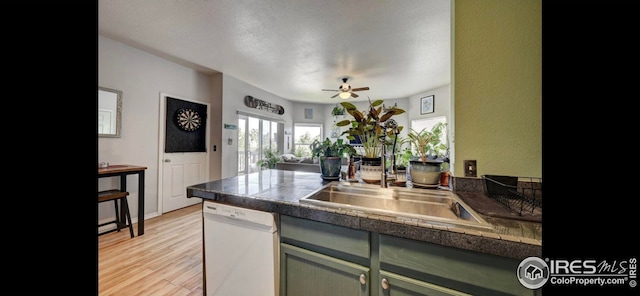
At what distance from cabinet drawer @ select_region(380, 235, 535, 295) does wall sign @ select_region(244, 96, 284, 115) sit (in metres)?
4.30

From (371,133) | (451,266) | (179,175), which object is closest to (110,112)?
(179,175)

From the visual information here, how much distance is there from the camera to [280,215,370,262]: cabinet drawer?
881mm

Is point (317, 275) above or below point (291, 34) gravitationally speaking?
below

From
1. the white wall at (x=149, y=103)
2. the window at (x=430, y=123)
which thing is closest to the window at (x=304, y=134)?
the white wall at (x=149, y=103)

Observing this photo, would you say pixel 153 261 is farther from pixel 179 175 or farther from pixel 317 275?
pixel 317 275

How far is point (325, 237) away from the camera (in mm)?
947

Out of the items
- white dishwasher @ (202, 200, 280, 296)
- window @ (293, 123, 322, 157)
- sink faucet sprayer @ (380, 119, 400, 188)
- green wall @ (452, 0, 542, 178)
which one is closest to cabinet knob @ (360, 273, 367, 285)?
white dishwasher @ (202, 200, 280, 296)

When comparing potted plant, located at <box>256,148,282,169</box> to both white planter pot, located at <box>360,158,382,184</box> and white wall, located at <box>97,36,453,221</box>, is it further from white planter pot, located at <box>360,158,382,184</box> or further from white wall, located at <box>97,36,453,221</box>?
white planter pot, located at <box>360,158,382,184</box>

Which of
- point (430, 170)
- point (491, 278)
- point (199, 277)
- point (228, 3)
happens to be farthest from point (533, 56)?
point (199, 277)

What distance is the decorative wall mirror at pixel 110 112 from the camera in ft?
8.31

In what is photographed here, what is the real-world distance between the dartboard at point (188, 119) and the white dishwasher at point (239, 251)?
9.13ft

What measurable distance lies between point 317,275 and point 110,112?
10.4 feet
